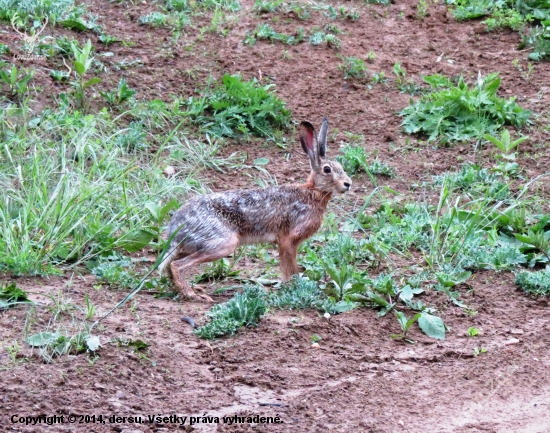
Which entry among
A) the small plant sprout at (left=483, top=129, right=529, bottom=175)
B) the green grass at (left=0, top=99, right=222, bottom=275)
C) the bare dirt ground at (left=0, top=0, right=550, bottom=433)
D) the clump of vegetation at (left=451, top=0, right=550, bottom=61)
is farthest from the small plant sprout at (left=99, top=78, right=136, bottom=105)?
the clump of vegetation at (left=451, top=0, right=550, bottom=61)

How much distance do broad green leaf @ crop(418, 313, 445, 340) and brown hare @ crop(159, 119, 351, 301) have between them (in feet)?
4.49

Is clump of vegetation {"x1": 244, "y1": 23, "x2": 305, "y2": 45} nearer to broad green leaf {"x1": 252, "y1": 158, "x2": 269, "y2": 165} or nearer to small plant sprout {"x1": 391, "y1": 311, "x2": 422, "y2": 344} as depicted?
broad green leaf {"x1": 252, "y1": 158, "x2": 269, "y2": 165}

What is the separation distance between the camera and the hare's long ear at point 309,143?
8094mm

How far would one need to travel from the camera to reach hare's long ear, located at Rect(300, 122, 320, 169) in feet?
26.6

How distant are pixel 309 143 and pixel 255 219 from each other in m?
1.01

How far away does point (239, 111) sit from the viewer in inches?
417

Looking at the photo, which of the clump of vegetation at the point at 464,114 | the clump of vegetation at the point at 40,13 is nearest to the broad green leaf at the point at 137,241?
the clump of vegetation at the point at 464,114

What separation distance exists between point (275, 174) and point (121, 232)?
8.30 ft

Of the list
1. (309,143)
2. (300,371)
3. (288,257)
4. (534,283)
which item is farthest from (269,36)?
(300,371)

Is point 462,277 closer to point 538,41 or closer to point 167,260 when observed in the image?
point 167,260

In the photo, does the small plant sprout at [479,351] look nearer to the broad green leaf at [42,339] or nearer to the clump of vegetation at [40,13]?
the broad green leaf at [42,339]

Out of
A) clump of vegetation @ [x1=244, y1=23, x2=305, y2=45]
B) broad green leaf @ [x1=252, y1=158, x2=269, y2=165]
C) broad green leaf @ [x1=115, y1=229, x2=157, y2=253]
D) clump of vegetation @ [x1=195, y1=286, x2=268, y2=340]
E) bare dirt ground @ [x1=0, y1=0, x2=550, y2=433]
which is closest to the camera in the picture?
bare dirt ground @ [x1=0, y1=0, x2=550, y2=433]

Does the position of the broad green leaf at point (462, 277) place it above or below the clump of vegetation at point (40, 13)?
below

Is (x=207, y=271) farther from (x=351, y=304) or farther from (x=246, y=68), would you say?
(x=246, y=68)
